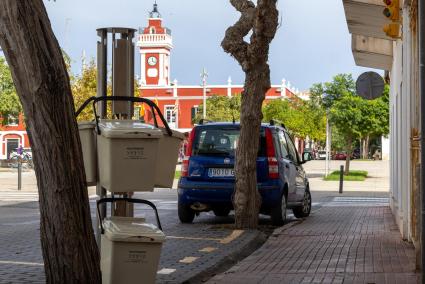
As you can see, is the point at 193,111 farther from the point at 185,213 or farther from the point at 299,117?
the point at 185,213

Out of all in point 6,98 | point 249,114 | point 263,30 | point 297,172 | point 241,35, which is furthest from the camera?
point 6,98

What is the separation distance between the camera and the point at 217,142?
56.5 ft

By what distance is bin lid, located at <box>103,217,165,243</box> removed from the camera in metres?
6.59

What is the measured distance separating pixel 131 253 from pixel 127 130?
85cm

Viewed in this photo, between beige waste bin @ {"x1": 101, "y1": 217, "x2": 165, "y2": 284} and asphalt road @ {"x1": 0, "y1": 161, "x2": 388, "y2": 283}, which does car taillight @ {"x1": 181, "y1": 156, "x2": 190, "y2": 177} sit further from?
beige waste bin @ {"x1": 101, "y1": 217, "x2": 165, "y2": 284}

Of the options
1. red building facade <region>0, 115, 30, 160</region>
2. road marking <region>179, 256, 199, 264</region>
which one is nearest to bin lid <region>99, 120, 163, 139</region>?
road marking <region>179, 256, 199, 264</region>

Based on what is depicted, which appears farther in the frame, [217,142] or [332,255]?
[217,142]

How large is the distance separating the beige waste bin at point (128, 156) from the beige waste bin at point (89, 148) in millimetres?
204

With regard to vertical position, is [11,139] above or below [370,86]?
below

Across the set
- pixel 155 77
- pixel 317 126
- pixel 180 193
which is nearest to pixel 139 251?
pixel 180 193

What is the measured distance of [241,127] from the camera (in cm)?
1609

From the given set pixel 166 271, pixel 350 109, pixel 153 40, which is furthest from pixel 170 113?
pixel 166 271

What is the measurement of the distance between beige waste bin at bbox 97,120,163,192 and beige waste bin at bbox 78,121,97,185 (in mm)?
204

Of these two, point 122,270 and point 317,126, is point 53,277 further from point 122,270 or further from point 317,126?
point 317,126
